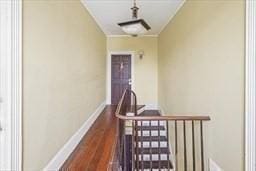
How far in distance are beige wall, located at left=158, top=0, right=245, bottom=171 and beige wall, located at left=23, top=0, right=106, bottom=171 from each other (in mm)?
1915

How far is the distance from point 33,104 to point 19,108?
1.17 feet

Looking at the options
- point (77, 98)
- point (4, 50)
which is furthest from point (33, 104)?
point (77, 98)

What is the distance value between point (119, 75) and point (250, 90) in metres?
6.74

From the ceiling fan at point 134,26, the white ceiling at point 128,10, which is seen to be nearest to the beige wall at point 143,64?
the white ceiling at point 128,10

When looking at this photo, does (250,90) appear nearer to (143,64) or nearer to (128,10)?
(128,10)

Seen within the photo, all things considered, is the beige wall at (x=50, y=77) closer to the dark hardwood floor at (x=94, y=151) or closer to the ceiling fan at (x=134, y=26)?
the dark hardwood floor at (x=94, y=151)

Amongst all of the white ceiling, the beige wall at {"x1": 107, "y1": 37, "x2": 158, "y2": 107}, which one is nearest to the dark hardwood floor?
the white ceiling

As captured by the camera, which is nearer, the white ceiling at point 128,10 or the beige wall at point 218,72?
the beige wall at point 218,72

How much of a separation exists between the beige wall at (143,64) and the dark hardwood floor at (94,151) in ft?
11.1

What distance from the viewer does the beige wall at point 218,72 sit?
6.84ft

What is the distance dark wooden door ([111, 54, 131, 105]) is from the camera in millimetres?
8398

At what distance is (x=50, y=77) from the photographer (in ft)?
9.00

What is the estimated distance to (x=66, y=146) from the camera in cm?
329

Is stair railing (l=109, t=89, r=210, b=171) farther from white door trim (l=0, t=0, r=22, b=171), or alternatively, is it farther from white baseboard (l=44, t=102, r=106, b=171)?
white door trim (l=0, t=0, r=22, b=171)
